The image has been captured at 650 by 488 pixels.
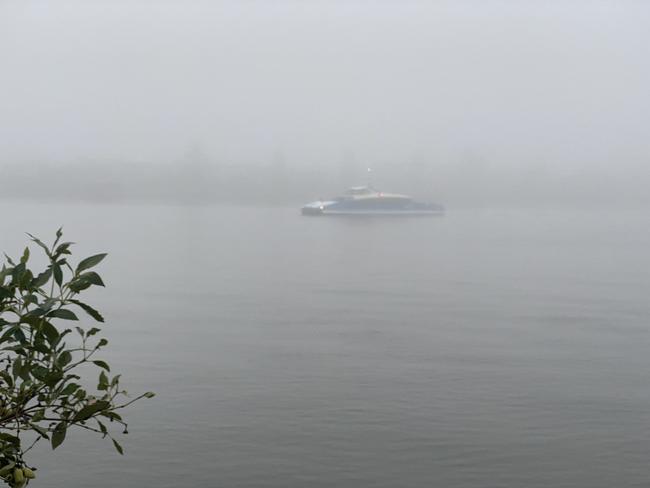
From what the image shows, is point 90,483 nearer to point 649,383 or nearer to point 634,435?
point 634,435

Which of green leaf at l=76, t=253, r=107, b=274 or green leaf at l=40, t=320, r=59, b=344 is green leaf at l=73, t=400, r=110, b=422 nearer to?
green leaf at l=40, t=320, r=59, b=344

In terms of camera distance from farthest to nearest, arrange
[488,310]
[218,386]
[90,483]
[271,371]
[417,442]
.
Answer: [488,310] → [271,371] → [218,386] → [417,442] → [90,483]

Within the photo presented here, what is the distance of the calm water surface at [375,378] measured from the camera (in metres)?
19.3

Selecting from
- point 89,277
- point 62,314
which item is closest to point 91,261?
point 89,277

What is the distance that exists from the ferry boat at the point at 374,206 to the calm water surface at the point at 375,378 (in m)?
105

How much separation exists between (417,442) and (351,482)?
2.83 m

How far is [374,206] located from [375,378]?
150 meters

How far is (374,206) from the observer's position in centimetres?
17750

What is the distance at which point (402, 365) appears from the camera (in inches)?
1206

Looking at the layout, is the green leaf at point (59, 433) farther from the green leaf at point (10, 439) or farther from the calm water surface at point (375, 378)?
the calm water surface at point (375, 378)

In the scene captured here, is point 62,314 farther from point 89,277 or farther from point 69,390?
point 69,390

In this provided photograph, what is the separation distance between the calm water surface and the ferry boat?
10547 centimetres

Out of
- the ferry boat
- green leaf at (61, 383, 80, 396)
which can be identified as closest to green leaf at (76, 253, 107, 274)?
green leaf at (61, 383, 80, 396)

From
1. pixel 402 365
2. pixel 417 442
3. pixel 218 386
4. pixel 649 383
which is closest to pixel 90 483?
pixel 417 442
